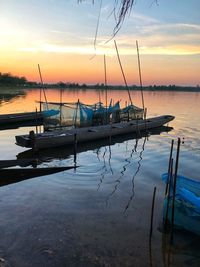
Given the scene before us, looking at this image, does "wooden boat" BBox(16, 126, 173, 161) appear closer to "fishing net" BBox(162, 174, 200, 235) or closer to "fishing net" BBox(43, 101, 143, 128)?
"fishing net" BBox(43, 101, 143, 128)

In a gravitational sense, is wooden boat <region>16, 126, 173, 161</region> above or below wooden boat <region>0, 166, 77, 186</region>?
below

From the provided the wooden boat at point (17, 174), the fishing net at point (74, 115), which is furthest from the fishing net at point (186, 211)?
the fishing net at point (74, 115)

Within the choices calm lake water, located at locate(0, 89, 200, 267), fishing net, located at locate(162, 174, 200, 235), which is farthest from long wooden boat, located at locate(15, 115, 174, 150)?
fishing net, located at locate(162, 174, 200, 235)

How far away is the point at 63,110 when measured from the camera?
2144 cm

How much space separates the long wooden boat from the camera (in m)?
16.4

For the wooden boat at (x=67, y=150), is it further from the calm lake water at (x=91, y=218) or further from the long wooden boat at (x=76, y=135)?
the calm lake water at (x=91, y=218)

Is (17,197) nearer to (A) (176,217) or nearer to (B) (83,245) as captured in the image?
(B) (83,245)

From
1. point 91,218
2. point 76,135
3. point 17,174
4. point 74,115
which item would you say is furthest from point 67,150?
point 91,218

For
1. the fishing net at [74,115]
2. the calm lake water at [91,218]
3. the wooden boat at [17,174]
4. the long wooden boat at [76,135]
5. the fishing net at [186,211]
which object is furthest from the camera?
the fishing net at [74,115]

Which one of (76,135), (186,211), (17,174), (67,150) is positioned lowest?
(67,150)

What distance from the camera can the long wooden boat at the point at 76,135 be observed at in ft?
53.7

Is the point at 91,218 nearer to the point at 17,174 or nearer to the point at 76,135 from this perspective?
the point at 17,174

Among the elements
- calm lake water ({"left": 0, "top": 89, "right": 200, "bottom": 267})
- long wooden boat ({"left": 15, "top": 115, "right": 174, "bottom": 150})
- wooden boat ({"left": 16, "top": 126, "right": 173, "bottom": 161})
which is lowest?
wooden boat ({"left": 16, "top": 126, "right": 173, "bottom": 161})

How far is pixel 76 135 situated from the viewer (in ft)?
61.9
